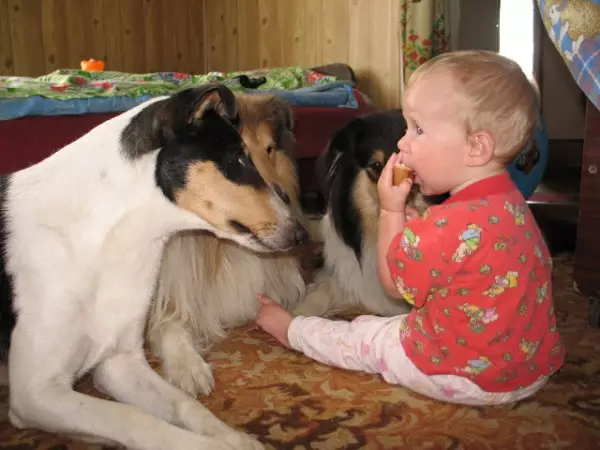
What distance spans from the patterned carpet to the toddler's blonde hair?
27.9 inches

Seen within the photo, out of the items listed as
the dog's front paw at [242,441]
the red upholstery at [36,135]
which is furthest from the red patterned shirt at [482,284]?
the red upholstery at [36,135]

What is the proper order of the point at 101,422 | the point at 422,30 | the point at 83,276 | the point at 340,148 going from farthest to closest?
the point at 422,30
the point at 340,148
the point at 83,276
the point at 101,422

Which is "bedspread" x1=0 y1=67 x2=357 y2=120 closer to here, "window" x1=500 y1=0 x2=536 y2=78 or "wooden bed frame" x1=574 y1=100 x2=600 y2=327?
"window" x1=500 y1=0 x2=536 y2=78

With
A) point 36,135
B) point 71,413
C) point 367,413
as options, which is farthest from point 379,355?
point 36,135

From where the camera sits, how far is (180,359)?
1.91m

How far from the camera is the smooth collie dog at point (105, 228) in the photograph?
1447mm

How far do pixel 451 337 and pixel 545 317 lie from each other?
0.82 feet

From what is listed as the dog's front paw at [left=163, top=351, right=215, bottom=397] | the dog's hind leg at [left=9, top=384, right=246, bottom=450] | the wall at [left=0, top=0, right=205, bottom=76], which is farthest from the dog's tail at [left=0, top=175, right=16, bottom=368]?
the wall at [left=0, top=0, right=205, bottom=76]

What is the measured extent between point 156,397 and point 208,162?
0.63 meters

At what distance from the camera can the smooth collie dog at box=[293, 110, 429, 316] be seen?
2.32 metres

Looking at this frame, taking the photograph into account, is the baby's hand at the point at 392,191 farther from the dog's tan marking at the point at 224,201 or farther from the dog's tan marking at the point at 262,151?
the dog's tan marking at the point at 262,151

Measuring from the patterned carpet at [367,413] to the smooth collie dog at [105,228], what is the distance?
0.16 m

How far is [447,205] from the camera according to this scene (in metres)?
1.54

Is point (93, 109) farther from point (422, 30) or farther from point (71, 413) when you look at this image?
point (422, 30)
